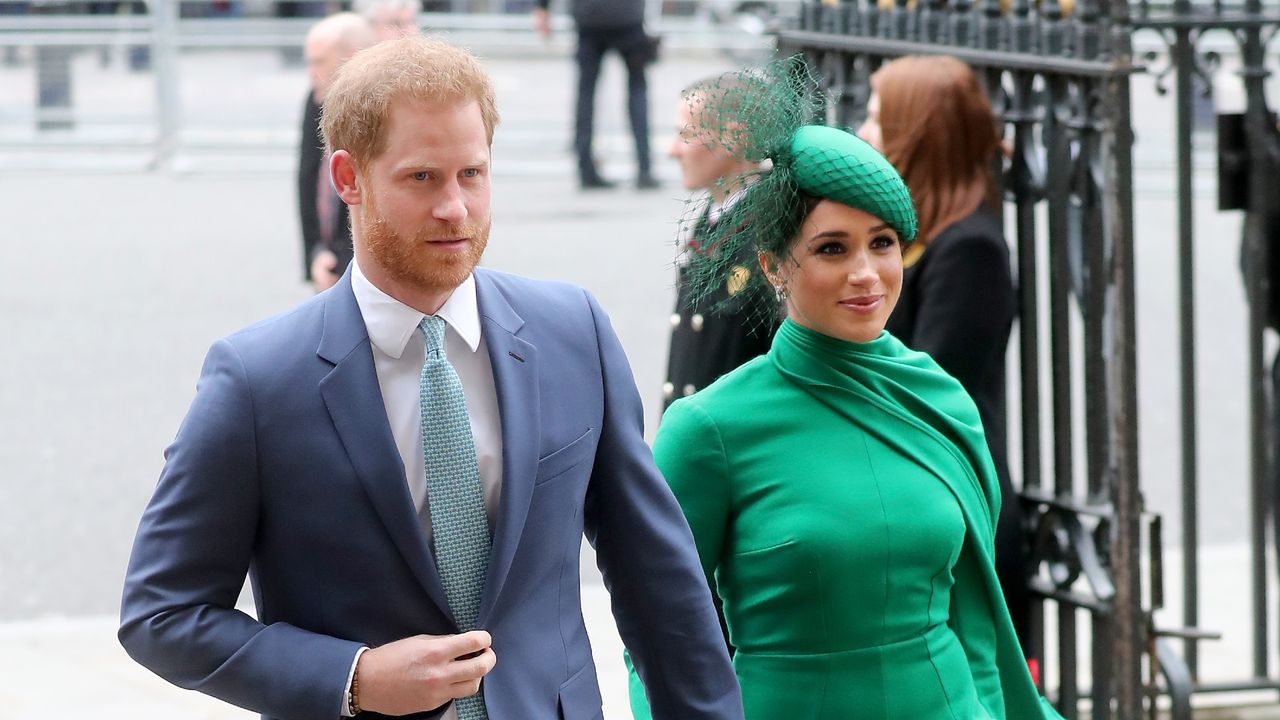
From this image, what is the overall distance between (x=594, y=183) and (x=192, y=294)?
13.1 ft

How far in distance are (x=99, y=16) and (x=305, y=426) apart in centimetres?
1351

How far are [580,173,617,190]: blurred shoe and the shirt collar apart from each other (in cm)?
1108

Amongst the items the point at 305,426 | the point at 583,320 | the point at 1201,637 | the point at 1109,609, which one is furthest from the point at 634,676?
the point at 1201,637

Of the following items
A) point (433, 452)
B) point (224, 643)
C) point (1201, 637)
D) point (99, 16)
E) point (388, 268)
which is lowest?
point (1201, 637)

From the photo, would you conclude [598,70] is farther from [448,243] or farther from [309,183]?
[448,243]

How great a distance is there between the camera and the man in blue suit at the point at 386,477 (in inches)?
88.0

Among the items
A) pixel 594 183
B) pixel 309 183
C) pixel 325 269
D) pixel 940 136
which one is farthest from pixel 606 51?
pixel 940 136

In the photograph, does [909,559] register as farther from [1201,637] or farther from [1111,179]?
[1201,637]

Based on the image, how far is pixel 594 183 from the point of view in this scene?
13.4 m

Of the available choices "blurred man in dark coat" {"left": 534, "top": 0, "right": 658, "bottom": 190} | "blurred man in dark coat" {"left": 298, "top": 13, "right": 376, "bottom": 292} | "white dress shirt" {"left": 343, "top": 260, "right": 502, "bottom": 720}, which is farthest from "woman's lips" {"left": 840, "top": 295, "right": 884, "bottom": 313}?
"blurred man in dark coat" {"left": 534, "top": 0, "right": 658, "bottom": 190}

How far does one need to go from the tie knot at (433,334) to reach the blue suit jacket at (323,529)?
0.07m

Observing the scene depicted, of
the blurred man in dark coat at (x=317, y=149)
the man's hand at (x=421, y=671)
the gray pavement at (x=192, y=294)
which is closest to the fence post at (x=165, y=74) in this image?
the gray pavement at (x=192, y=294)

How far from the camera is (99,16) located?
14.8 metres

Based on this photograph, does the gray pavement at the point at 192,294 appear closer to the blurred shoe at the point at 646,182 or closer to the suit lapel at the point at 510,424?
the blurred shoe at the point at 646,182
